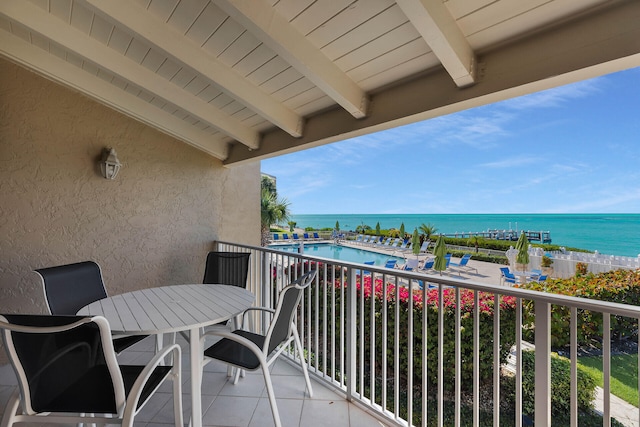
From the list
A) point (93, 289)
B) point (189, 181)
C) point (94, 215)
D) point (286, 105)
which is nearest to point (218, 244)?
point (189, 181)

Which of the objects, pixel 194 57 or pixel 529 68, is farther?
pixel 194 57

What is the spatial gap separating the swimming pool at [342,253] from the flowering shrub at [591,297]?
11093 mm

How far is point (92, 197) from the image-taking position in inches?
129

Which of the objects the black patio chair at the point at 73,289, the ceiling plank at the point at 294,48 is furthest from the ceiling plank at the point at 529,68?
the black patio chair at the point at 73,289

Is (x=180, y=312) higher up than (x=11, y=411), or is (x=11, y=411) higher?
(x=180, y=312)

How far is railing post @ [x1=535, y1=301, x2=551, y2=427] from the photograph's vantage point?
4.45ft

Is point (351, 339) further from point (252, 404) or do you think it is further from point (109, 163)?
point (109, 163)

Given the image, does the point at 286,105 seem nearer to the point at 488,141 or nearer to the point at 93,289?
the point at 93,289

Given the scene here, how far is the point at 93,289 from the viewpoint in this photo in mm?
2412

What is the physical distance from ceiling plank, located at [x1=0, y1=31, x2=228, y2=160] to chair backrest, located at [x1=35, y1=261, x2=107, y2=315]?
5.85 feet

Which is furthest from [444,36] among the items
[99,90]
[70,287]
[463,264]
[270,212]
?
[463,264]

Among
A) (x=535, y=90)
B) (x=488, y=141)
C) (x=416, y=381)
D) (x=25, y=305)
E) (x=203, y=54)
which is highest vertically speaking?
(x=488, y=141)

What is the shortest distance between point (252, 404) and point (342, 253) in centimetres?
1682

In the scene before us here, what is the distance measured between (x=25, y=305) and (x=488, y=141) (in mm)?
39716
